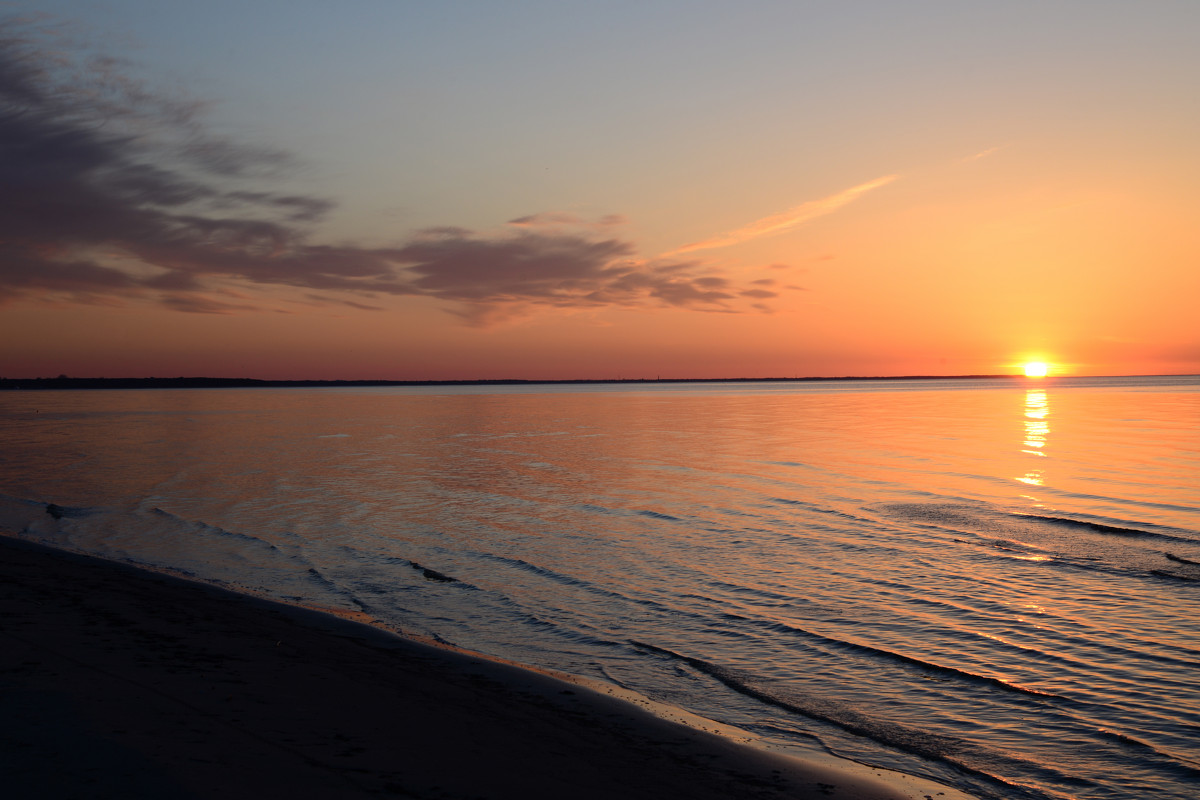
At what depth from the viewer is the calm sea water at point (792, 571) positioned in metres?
8.62

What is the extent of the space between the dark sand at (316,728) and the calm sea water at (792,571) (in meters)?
1.15

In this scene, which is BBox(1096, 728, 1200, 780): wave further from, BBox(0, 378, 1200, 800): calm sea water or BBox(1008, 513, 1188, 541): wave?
BBox(1008, 513, 1188, 541): wave

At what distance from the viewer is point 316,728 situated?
7.04 metres

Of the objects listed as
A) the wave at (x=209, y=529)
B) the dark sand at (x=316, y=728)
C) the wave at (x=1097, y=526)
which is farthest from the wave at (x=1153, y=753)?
the wave at (x=209, y=529)

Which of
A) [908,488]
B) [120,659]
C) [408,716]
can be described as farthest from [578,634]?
[908,488]

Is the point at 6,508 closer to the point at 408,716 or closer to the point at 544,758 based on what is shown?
the point at 408,716

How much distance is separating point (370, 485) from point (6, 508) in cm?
1142

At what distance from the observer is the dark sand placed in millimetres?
5816

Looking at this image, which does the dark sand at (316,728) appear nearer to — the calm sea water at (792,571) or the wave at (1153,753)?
the calm sea water at (792,571)

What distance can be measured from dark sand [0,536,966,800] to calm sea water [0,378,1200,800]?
1154 mm

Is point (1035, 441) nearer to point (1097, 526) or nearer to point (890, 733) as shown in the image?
point (1097, 526)

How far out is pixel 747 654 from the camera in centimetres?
1082

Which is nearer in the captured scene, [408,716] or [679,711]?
[408,716]

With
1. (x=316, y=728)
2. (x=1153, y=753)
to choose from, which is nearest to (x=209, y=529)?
(x=316, y=728)
